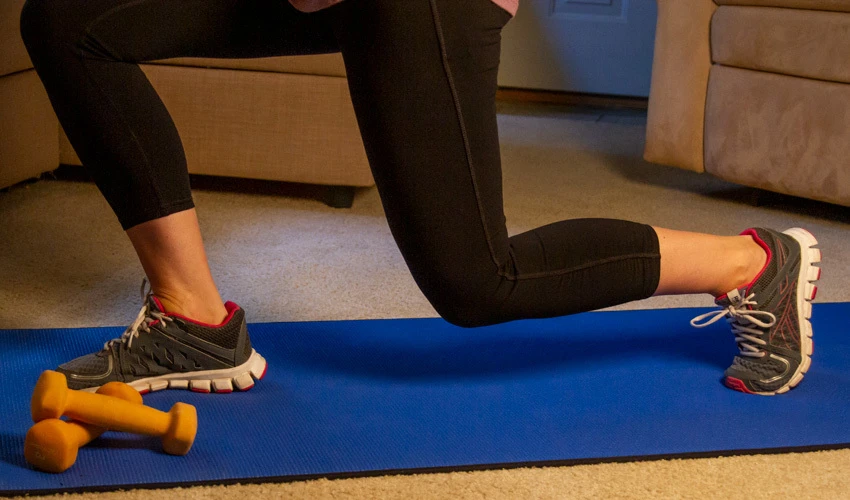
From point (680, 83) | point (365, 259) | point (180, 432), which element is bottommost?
point (365, 259)

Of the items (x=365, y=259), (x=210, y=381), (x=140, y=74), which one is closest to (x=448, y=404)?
(x=210, y=381)

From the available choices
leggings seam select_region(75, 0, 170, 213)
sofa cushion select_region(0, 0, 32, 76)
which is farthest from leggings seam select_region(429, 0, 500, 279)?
sofa cushion select_region(0, 0, 32, 76)

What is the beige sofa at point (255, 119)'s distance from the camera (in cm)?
180

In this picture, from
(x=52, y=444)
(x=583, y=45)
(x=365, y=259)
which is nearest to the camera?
(x=52, y=444)

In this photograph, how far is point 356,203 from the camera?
1941mm

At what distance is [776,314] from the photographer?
3.43ft

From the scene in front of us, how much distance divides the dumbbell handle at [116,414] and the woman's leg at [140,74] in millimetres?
181

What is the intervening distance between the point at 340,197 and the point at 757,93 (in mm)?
929

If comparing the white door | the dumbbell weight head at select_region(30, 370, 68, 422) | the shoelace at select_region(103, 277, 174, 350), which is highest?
the dumbbell weight head at select_region(30, 370, 68, 422)

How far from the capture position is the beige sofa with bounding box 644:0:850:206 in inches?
71.1

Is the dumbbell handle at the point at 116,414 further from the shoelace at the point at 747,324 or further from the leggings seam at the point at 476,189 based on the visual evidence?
the shoelace at the point at 747,324

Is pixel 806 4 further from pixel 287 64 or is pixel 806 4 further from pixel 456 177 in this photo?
pixel 456 177

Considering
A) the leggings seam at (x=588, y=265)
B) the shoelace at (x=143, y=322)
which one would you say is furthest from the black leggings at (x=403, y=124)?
the shoelace at (x=143, y=322)

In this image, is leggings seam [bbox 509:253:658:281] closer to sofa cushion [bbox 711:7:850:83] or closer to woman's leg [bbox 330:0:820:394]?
woman's leg [bbox 330:0:820:394]
